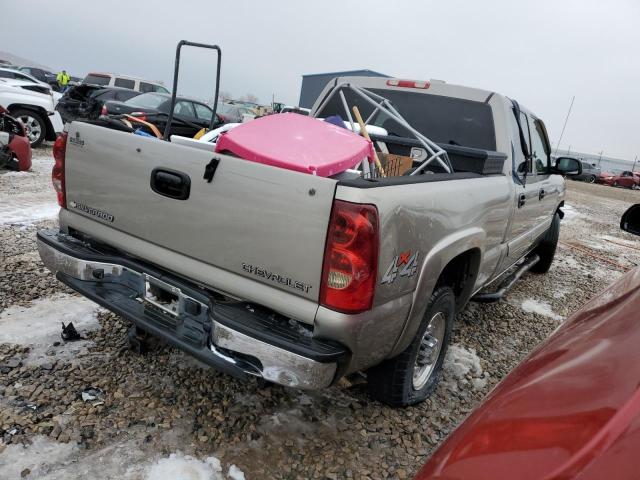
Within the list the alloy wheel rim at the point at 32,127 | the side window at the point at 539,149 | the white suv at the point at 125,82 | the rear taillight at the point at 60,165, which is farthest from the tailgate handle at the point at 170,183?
the white suv at the point at 125,82

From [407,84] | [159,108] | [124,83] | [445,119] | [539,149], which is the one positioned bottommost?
[159,108]

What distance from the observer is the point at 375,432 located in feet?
8.61

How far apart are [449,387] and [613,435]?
7.94 ft

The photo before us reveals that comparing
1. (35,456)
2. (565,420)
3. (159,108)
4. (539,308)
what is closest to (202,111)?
(159,108)

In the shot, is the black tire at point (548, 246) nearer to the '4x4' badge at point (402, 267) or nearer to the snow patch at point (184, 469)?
the '4x4' badge at point (402, 267)

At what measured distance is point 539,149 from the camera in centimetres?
472

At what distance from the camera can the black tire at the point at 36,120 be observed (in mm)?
9523

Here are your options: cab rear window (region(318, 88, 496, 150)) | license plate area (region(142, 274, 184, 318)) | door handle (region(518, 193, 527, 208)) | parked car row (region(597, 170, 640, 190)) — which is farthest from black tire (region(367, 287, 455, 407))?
parked car row (region(597, 170, 640, 190))

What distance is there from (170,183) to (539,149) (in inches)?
150

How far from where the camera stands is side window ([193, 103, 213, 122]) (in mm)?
12531

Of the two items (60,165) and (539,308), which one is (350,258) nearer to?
(60,165)

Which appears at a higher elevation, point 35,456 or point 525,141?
point 525,141

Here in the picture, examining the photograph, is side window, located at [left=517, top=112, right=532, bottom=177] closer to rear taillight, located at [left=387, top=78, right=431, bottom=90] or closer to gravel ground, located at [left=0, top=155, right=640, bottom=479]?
rear taillight, located at [left=387, top=78, right=431, bottom=90]

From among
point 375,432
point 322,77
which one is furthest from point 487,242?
point 322,77
